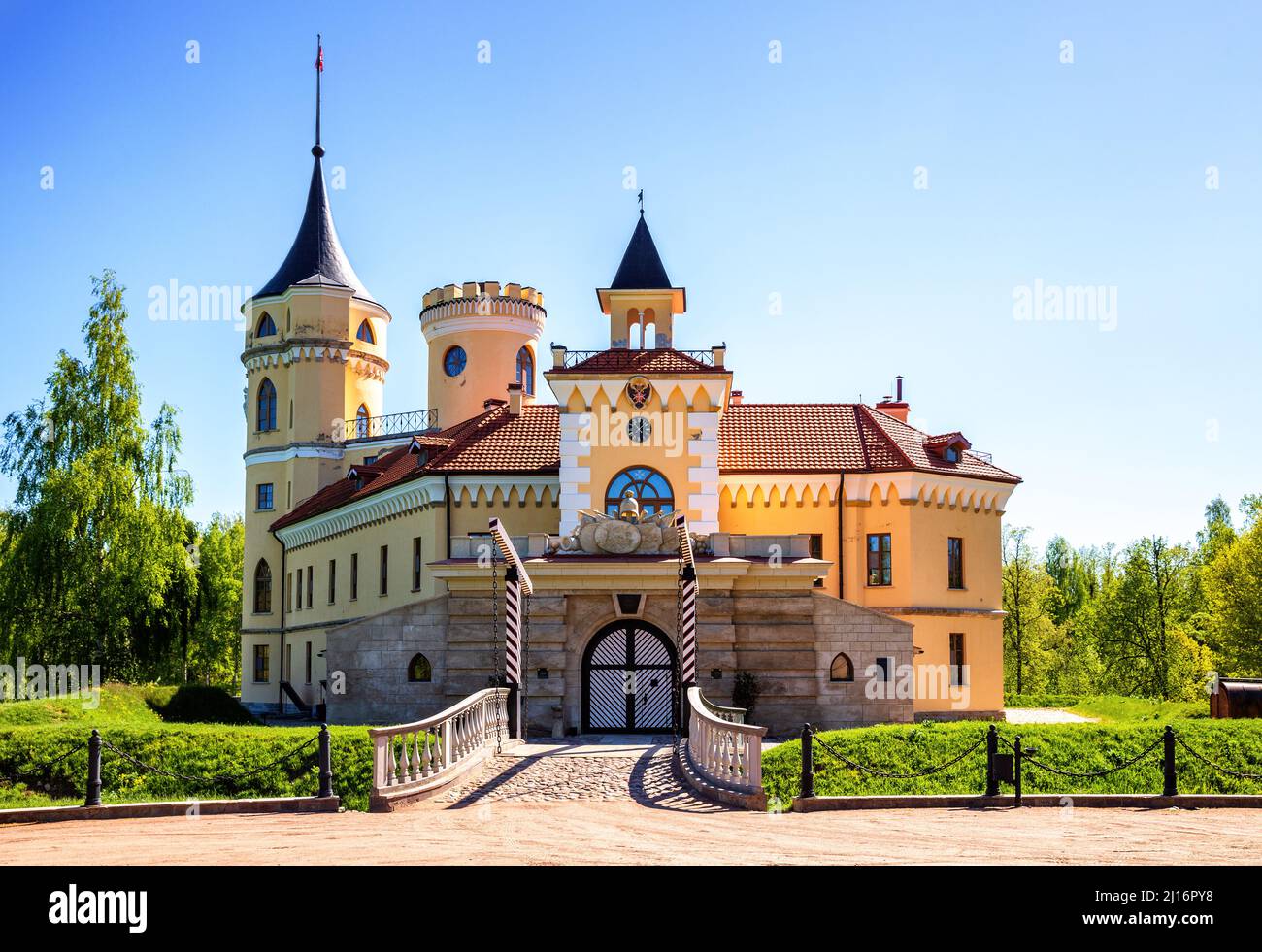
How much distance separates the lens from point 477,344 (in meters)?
51.8

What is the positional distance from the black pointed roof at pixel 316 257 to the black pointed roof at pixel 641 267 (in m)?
16.4

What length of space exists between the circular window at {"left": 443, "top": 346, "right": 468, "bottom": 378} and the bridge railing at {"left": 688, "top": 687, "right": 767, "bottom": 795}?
3083cm

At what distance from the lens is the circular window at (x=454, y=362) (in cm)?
5203

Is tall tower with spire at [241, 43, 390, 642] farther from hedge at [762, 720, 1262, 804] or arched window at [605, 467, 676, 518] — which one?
hedge at [762, 720, 1262, 804]

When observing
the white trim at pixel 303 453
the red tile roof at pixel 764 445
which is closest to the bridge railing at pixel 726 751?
the red tile roof at pixel 764 445

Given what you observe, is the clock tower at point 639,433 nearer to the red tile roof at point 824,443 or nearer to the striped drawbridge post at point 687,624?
the red tile roof at point 824,443

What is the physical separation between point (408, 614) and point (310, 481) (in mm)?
22296

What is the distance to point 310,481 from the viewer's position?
173 feet

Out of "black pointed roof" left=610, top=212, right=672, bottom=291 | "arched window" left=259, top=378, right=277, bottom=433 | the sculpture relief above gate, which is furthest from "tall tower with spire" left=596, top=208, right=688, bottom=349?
"arched window" left=259, top=378, right=277, bottom=433

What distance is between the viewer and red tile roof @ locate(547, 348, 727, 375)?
120ft

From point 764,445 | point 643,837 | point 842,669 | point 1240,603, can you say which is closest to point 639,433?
point 764,445
